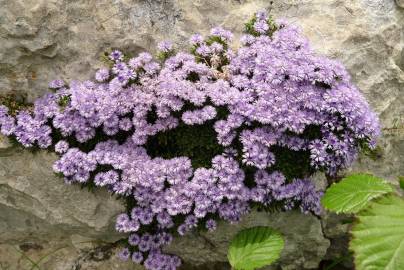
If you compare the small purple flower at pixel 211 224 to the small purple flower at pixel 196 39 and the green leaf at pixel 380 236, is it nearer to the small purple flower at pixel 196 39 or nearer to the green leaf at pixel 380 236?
the green leaf at pixel 380 236

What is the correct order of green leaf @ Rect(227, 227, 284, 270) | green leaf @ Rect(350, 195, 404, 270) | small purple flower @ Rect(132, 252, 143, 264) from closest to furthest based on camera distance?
green leaf @ Rect(350, 195, 404, 270)
green leaf @ Rect(227, 227, 284, 270)
small purple flower @ Rect(132, 252, 143, 264)

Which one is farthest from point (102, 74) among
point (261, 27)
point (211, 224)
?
point (211, 224)

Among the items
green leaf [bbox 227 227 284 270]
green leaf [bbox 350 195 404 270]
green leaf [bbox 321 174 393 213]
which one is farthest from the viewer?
green leaf [bbox 227 227 284 270]

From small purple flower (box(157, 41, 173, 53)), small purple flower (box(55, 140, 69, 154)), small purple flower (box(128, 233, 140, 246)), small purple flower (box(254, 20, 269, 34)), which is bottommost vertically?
small purple flower (box(128, 233, 140, 246))

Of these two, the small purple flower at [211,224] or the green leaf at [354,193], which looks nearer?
the green leaf at [354,193]

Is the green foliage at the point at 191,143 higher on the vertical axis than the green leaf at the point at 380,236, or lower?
lower

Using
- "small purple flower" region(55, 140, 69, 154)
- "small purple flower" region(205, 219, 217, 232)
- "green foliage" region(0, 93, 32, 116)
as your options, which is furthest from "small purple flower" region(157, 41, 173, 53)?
"small purple flower" region(205, 219, 217, 232)

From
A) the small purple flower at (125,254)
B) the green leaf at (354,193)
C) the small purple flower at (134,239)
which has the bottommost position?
the small purple flower at (125,254)

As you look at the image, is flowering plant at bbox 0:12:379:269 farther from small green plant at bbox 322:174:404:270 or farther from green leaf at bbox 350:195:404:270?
green leaf at bbox 350:195:404:270

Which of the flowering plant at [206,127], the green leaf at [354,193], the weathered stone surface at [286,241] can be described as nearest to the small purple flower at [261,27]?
the flowering plant at [206,127]

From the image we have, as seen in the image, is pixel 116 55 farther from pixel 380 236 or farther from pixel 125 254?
pixel 380 236
